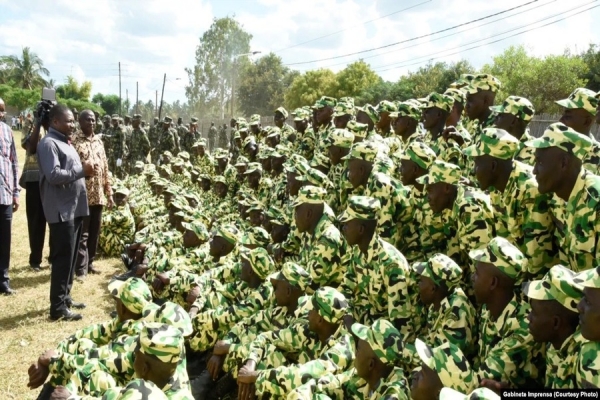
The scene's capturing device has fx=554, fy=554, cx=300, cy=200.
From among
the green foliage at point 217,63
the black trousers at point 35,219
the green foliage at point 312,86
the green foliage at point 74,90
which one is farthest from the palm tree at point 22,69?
the black trousers at point 35,219

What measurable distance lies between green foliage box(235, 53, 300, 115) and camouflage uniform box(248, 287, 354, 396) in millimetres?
50194

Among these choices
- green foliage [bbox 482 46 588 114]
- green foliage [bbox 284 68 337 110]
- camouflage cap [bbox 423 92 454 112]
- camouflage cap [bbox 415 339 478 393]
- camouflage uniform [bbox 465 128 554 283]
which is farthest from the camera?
green foliage [bbox 284 68 337 110]

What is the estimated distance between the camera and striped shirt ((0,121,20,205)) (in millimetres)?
6502

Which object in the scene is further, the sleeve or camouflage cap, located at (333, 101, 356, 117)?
camouflage cap, located at (333, 101, 356, 117)

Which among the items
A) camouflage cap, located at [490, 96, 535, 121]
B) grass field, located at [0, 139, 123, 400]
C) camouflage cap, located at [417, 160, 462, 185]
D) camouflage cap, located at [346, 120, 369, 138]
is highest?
camouflage cap, located at [490, 96, 535, 121]

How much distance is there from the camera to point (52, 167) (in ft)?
18.8

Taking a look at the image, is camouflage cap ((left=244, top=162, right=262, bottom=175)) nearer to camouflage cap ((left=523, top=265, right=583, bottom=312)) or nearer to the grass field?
the grass field

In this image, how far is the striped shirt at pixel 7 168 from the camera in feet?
21.3

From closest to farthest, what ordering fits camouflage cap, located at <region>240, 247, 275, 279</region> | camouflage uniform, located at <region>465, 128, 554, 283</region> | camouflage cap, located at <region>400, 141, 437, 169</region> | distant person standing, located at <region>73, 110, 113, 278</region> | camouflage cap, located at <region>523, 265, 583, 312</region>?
camouflage cap, located at <region>523, 265, 583, 312</region> → camouflage uniform, located at <region>465, 128, 554, 283</region> → camouflage cap, located at <region>400, 141, 437, 169</region> → camouflage cap, located at <region>240, 247, 275, 279</region> → distant person standing, located at <region>73, 110, 113, 278</region>

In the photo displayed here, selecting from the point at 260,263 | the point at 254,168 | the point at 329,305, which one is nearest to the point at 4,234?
the point at 254,168

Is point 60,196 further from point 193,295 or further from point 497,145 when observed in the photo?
point 497,145

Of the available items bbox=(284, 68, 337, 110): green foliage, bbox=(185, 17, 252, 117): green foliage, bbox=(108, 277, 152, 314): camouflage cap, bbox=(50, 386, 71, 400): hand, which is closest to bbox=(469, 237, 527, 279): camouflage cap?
bbox=(108, 277, 152, 314): camouflage cap

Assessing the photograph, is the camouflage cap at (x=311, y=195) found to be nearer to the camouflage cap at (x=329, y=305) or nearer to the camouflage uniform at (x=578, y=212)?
the camouflage cap at (x=329, y=305)

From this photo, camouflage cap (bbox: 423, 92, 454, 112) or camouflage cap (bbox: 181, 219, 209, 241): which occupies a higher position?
camouflage cap (bbox: 423, 92, 454, 112)
